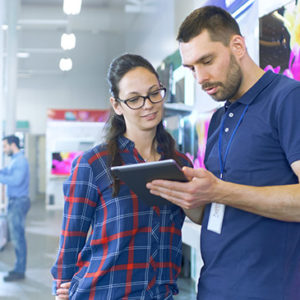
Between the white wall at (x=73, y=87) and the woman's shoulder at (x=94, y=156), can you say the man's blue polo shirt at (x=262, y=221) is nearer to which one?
the woman's shoulder at (x=94, y=156)

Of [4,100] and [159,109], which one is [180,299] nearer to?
[159,109]

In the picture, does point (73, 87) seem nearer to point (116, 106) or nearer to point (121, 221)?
point (116, 106)

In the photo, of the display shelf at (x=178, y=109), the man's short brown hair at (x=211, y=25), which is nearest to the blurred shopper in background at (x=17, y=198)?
the display shelf at (x=178, y=109)

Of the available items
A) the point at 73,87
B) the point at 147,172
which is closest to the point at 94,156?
the point at 147,172

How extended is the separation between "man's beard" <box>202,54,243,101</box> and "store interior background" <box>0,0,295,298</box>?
3.44 feet

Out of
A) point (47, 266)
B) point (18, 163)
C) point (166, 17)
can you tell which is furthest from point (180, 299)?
point (166, 17)

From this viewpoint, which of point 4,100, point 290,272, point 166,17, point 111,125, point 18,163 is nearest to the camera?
point 290,272

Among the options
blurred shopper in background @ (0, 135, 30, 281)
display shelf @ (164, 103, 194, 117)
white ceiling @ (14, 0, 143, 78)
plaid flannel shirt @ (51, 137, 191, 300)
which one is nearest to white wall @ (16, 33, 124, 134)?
white ceiling @ (14, 0, 143, 78)

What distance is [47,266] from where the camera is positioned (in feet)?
19.0

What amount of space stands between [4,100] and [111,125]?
585cm

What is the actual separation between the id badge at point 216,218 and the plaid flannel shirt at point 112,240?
0.18m

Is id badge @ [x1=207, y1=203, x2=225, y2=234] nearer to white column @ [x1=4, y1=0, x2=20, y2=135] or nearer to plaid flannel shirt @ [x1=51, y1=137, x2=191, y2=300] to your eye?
plaid flannel shirt @ [x1=51, y1=137, x2=191, y2=300]

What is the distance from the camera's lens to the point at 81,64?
36.2ft

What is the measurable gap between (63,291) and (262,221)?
74cm
